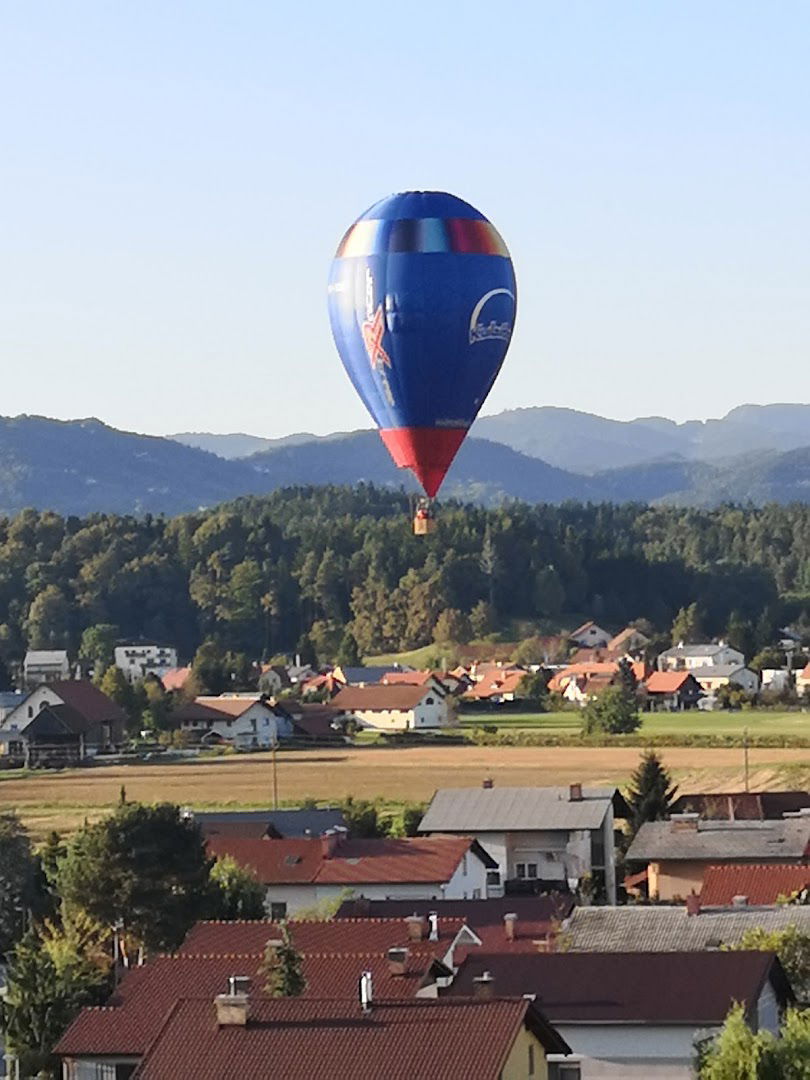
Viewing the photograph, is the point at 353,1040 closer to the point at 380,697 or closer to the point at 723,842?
the point at 723,842

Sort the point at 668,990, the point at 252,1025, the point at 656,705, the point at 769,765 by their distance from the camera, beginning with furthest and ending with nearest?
the point at 656,705 < the point at 769,765 < the point at 668,990 < the point at 252,1025

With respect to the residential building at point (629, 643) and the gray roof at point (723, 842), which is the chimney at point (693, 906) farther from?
the residential building at point (629, 643)

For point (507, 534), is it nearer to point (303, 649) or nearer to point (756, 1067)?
point (303, 649)

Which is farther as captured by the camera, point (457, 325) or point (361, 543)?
point (361, 543)

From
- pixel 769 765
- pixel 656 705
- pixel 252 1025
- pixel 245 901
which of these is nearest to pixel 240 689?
pixel 656 705

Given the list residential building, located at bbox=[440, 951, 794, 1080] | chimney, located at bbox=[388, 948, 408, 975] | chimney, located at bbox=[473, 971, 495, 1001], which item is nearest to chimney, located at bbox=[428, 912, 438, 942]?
chimney, located at bbox=[388, 948, 408, 975]

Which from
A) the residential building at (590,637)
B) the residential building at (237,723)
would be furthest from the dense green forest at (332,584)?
the residential building at (237,723)
